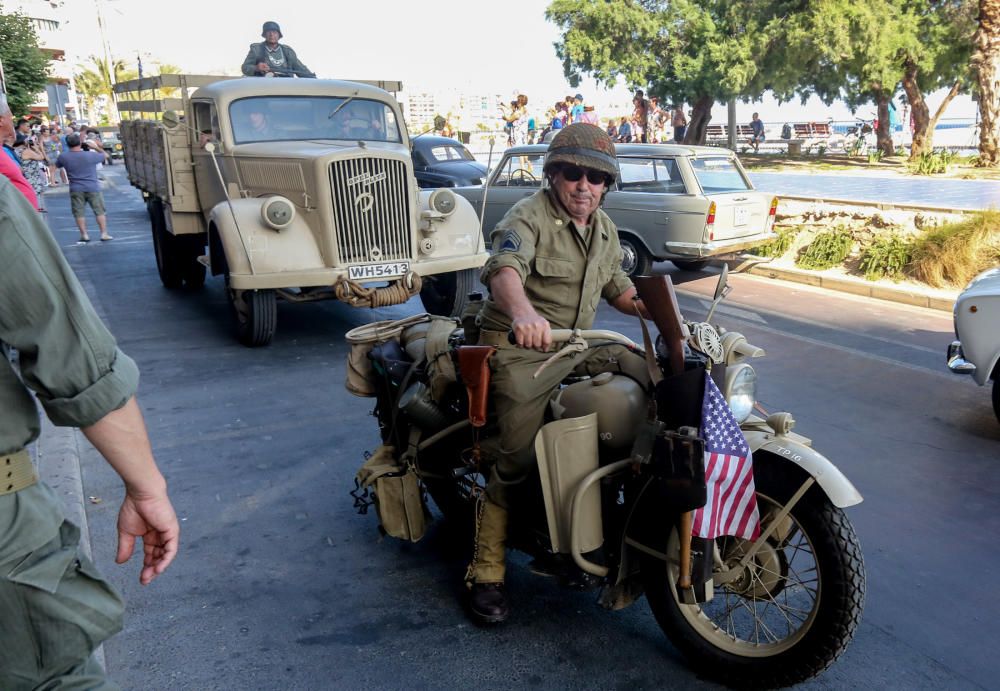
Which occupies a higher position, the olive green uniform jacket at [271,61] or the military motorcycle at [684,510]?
the olive green uniform jacket at [271,61]

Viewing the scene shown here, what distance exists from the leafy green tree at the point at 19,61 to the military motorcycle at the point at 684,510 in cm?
3027

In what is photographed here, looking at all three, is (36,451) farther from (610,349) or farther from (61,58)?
(61,58)

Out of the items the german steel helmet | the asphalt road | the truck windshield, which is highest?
the truck windshield

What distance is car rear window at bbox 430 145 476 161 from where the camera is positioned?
17.6m

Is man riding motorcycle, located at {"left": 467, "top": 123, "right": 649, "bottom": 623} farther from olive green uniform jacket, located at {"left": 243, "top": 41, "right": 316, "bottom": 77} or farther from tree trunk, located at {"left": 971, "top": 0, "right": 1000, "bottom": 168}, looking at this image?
tree trunk, located at {"left": 971, "top": 0, "right": 1000, "bottom": 168}

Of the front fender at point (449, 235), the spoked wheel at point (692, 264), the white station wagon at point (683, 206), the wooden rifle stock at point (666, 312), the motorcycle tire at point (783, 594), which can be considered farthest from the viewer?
the spoked wheel at point (692, 264)

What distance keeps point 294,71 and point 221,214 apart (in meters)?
3.23

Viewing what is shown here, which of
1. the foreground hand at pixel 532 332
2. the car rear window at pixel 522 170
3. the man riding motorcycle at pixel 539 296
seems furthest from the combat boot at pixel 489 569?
the car rear window at pixel 522 170

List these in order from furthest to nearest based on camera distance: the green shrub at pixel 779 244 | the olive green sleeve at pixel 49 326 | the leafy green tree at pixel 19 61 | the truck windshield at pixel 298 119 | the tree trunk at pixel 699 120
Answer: the tree trunk at pixel 699 120 → the leafy green tree at pixel 19 61 → the green shrub at pixel 779 244 → the truck windshield at pixel 298 119 → the olive green sleeve at pixel 49 326

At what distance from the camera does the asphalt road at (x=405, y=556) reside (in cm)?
298

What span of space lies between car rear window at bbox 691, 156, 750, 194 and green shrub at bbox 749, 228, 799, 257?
899 millimetres

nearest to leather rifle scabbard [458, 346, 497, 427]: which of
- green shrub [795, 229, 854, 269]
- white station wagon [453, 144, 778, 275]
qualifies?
white station wagon [453, 144, 778, 275]

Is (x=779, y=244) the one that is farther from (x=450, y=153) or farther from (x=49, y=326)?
(x=49, y=326)

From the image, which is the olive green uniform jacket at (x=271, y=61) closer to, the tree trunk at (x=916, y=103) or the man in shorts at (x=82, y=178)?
the man in shorts at (x=82, y=178)
